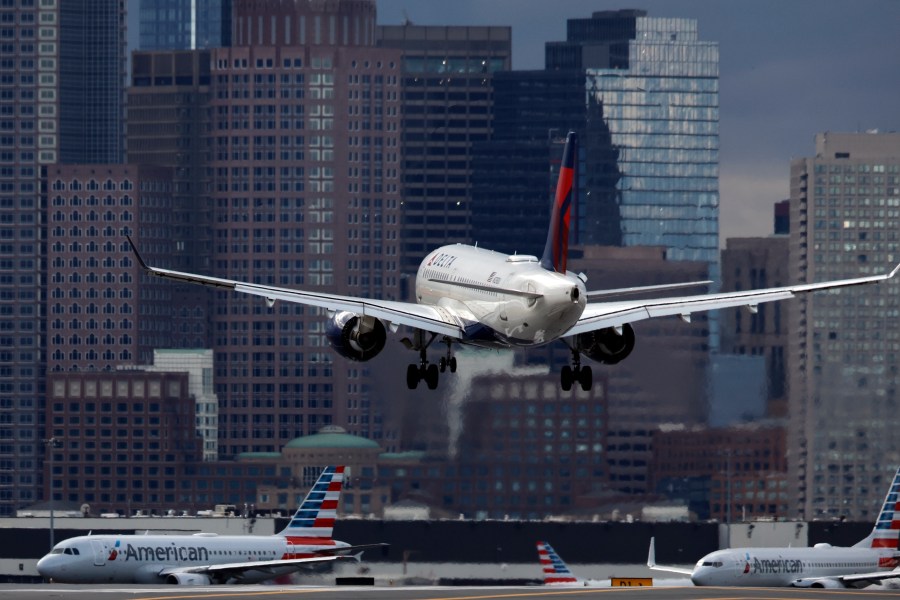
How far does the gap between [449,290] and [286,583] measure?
77838mm

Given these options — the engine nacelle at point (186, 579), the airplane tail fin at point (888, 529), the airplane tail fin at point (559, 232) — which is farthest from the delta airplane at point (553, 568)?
the airplane tail fin at point (559, 232)

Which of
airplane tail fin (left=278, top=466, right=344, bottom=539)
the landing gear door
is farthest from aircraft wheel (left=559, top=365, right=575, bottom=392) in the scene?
airplane tail fin (left=278, top=466, right=344, bottom=539)

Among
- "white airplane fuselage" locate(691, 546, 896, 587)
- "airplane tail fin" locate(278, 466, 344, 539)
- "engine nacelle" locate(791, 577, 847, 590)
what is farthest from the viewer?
"engine nacelle" locate(791, 577, 847, 590)

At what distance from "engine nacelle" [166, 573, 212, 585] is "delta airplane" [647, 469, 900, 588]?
132 ft

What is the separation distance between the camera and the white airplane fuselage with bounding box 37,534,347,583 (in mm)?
151375

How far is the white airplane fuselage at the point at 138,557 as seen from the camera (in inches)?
5960

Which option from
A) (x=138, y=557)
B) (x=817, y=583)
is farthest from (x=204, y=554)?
(x=817, y=583)

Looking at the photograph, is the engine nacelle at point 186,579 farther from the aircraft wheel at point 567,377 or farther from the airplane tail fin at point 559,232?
the airplane tail fin at point 559,232

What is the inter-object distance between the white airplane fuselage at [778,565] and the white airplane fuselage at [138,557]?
33.6 metres

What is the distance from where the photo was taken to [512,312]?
99.2 m

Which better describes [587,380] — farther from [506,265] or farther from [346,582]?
[346,582]

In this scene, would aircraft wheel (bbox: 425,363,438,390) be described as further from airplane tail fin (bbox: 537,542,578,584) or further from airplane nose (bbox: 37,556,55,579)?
airplane tail fin (bbox: 537,542,578,584)

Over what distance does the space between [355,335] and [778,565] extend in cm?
8001

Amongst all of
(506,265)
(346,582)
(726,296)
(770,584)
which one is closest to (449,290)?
(506,265)
